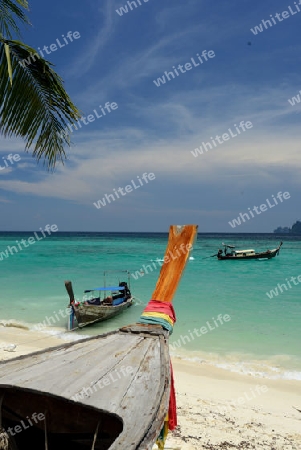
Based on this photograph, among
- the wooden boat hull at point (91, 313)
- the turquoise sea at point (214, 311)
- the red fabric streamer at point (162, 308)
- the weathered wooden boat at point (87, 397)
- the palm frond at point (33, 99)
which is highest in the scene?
the palm frond at point (33, 99)

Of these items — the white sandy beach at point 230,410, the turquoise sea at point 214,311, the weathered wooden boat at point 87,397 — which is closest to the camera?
the weathered wooden boat at point 87,397

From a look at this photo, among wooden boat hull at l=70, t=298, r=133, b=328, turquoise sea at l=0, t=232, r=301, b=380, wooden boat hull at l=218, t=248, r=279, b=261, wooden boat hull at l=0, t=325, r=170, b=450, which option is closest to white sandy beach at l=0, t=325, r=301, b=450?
turquoise sea at l=0, t=232, r=301, b=380

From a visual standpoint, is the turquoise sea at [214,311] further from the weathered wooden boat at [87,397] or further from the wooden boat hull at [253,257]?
the wooden boat hull at [253,257]

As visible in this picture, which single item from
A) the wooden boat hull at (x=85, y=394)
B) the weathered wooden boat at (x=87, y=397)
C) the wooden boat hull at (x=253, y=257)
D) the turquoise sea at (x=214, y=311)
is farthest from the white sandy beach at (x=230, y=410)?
the wooden boat hull at (x=253, y=257)

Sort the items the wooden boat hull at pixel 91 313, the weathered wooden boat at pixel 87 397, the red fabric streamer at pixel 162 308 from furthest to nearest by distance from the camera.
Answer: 1. the wooden boat hull at pixel 91 313
2. the red fabric streamer at pixel 162 308
3. the weathered wooden boat at pixel 87 397

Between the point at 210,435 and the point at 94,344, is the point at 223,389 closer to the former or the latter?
the point at 210,435

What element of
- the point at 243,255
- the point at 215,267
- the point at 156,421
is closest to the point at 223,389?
the point at 156,421

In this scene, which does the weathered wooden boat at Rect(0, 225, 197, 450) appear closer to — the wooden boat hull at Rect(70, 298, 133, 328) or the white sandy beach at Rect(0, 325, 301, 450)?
the white sandy beach at Rect(0, 325, 301, 450)

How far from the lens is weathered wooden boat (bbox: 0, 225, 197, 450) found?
2.92 m

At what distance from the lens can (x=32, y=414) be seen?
3.67 m

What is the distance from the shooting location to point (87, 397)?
313cm

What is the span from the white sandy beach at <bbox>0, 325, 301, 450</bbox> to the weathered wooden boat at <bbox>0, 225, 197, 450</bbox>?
2.39 metres

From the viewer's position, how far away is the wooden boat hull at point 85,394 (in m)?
3.00

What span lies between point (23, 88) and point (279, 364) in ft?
35.4
